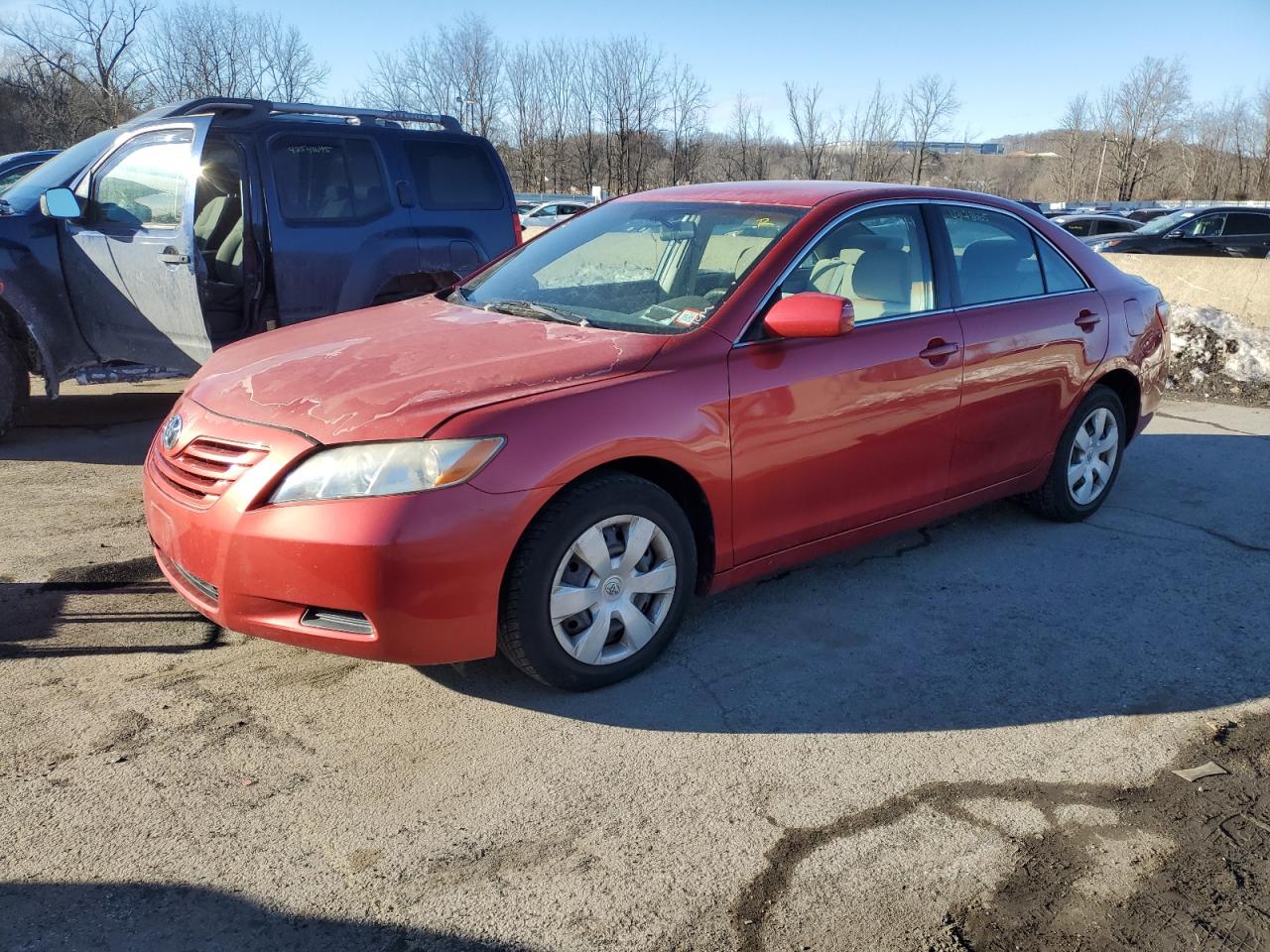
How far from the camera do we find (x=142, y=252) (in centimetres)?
627

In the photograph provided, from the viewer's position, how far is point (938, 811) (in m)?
2.86

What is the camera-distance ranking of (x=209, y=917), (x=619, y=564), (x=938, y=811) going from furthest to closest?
Result: (x=619, y=564) < (x=938, y=811) < (x=209, y=917)

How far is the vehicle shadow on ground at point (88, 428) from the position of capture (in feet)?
20.6

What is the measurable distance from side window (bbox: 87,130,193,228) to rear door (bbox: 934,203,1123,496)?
4.61 m

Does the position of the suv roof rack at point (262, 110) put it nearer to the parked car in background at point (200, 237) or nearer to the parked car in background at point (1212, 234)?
the parked car in background at point (200, 237)

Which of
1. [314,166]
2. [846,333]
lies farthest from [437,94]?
[846,333]

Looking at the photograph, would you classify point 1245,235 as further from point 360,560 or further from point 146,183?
point 360,560

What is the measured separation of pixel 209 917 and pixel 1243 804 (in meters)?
2.79

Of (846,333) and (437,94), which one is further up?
(437,94)

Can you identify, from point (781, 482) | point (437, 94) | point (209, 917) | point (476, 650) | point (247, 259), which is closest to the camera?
point (209, 917)

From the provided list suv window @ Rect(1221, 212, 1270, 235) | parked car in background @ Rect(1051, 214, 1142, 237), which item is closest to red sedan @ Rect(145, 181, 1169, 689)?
suv window @ Rect(1221, 212, 1270, 235)

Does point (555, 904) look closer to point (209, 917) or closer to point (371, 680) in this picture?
point (209, 917)

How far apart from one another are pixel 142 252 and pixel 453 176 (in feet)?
6.84

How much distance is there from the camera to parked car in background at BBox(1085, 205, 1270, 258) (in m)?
18.4
